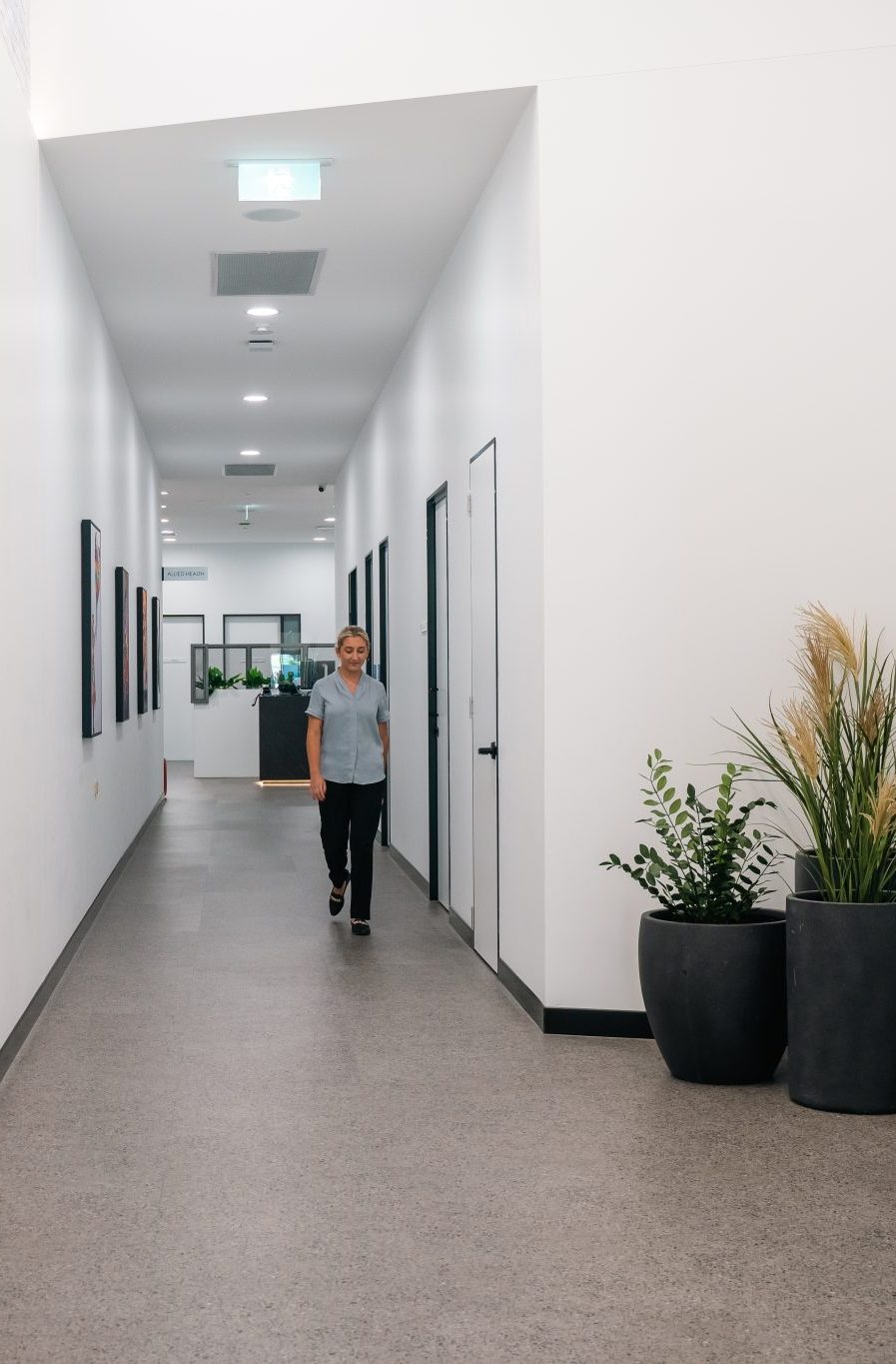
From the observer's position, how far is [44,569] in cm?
553

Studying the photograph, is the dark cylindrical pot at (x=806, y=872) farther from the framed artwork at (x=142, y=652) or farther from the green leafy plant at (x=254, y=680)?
the green leafy plant at (x=254, y=680)

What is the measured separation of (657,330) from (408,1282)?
3230 millimetres

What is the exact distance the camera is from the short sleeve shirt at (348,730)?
718 cm

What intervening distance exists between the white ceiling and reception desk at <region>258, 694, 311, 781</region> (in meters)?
5.04

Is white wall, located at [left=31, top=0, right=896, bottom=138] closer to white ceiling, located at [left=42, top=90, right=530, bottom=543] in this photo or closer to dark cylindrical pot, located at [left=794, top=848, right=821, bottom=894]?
white ceiling, located at [left=42, top=90, right=530, bottom=543]

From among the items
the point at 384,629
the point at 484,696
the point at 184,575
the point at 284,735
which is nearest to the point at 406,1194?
the point at 484,696

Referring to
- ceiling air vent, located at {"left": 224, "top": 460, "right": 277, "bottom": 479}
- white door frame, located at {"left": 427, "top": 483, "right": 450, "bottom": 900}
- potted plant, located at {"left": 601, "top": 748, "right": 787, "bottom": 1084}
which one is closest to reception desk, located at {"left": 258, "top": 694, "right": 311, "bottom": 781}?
ceiling air vent, located at {"left": 224, "top": 460, "right": 277, "bottom": 479}

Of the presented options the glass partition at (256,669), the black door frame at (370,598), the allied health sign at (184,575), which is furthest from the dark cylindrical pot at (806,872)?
the allied health sign at (184,575)

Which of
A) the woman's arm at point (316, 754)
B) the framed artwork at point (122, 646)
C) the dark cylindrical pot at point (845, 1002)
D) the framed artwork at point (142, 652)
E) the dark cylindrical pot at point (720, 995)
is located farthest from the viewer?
the framed artwork at point (142, 652)

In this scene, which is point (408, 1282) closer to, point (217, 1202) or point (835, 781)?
point (217, 1202)

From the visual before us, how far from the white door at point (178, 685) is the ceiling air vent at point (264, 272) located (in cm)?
1463

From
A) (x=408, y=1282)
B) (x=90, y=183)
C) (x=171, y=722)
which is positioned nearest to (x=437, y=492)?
(x=90, y=183)

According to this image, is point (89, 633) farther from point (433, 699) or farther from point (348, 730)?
point (433, 699)

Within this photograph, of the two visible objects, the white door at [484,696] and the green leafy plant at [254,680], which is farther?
the green leafy plant at [254,680]
